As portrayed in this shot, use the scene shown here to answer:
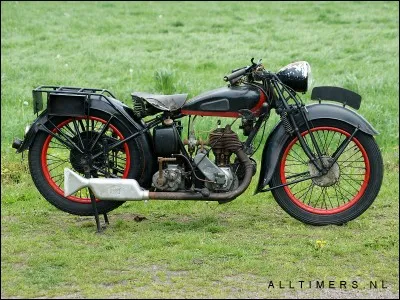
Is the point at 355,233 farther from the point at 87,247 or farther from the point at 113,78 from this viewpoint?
the point at 113,78

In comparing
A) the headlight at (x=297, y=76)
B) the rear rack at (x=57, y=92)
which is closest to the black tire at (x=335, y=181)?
the headlight at (x=297, y=76)

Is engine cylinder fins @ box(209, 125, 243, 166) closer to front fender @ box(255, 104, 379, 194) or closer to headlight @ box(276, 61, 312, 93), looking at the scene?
front fender @ box(255, 104, 379, 194)

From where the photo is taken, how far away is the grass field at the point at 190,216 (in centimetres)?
648

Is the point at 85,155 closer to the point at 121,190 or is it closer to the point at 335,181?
the point at 121,190

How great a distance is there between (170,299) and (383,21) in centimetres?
1437

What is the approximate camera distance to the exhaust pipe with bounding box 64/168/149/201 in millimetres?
7551

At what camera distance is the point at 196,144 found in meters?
7.76

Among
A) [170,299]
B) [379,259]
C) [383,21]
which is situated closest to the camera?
[170,299]

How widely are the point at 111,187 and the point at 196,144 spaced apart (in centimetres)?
81

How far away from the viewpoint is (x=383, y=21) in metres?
19.4

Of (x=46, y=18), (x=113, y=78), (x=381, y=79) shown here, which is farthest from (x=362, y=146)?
(x=46, y=18)

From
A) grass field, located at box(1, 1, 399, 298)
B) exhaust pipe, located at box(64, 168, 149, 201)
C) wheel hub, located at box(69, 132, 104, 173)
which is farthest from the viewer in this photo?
wheel hub, located at box(69, 132, 104, 173)

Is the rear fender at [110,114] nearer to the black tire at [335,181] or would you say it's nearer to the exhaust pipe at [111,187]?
the exhaust pipe at [111,187]

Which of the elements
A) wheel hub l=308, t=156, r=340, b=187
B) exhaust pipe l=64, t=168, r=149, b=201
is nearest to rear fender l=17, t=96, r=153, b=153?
exhaust pipe l=64, t=168, r=149, b=201
